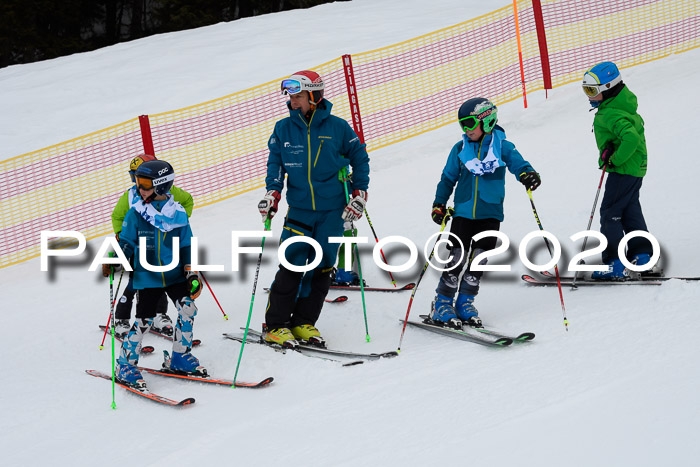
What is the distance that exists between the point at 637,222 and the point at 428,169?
14.5 feet

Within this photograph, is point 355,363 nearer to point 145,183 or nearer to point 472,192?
point 472,192

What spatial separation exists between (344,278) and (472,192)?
2.08m

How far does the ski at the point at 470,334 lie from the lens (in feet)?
18.1

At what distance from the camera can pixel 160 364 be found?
255 inches

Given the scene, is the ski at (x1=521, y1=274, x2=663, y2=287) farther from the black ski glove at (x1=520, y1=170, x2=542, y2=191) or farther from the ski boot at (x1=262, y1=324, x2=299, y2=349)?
the ski boot at (x1=262, y1=324, x2=299, y2=349)

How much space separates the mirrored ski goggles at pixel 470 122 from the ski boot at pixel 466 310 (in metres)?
1.23

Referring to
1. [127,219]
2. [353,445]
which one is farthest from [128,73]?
[353,445]

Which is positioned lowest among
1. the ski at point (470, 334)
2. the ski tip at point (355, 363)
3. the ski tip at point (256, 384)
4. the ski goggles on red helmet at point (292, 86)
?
the ski tip at point (256, 384)

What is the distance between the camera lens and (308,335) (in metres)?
6.32

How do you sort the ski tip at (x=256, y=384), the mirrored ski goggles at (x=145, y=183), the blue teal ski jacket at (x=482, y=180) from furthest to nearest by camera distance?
1. the blue teal ski jacket at (x=482, y=180)
2. the mirrored ski goggles at (x=145, y=183)
3. the ski tip at (x=256, y=384)

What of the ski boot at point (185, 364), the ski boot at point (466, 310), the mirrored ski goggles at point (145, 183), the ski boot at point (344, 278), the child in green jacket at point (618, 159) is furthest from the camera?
the ski boot at point (344, 278)

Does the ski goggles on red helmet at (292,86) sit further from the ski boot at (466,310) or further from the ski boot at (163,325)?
the ski boot at (163,325)

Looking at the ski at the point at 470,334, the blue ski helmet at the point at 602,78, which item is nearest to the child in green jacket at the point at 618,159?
the blue ski helmet at the point at 602,78

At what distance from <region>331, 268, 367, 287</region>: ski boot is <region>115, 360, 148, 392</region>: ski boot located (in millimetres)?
2455
